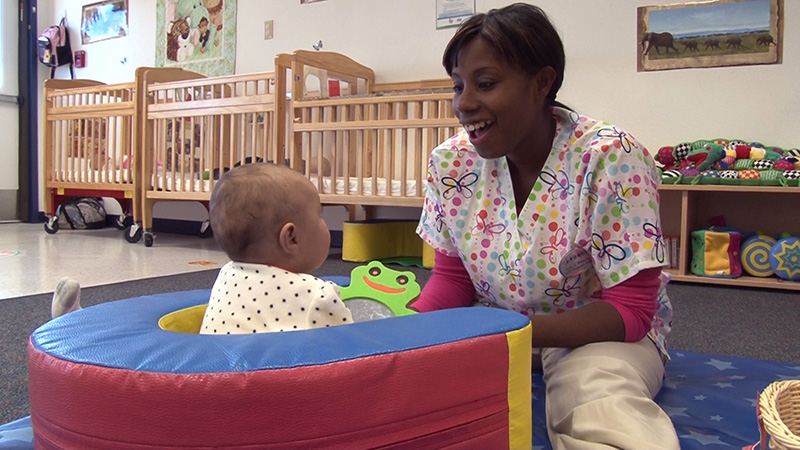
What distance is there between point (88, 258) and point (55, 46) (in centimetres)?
292

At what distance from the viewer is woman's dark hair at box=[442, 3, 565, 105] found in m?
0.92

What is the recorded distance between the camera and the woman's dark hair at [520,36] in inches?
36.0

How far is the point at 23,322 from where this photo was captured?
168 cm

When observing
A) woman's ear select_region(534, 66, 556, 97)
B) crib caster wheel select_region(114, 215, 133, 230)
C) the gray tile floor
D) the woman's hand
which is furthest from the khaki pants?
crib caster wheel select_region(114, 215, 133, 230)

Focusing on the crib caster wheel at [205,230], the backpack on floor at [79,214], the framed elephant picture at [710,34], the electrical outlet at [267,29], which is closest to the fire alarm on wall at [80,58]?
the backpack on floor at [79,214]

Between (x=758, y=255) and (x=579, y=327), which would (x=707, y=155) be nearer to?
(x=758, y=255)

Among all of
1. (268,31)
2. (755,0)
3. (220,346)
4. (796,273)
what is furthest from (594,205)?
(268,31)

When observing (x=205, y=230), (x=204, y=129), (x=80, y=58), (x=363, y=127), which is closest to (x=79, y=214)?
(x=205, y=230)

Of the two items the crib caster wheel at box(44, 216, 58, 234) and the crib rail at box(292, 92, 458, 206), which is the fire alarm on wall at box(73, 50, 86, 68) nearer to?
the crib caster wheel at box(44, 216, 58, 234)

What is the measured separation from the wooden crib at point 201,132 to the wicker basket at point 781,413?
9.01 feet

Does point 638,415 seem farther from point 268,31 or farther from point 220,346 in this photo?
point 268,31

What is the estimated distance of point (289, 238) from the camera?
2.74 ft

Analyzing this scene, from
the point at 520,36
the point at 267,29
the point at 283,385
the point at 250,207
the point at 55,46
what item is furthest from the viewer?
the point at 55,46

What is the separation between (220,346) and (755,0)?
9.61ft
